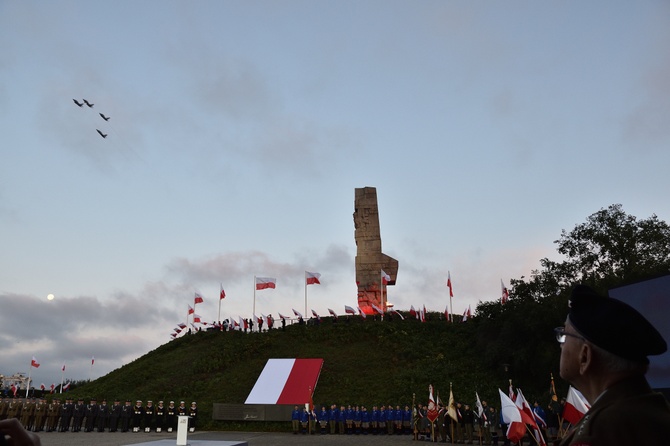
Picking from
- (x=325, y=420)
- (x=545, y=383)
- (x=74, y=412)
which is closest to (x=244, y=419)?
(x=325, y=420)

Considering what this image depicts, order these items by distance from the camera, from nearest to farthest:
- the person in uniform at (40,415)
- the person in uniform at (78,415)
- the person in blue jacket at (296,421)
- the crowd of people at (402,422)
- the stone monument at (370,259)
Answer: the crowd of people at (402,422), the person in blue jacket at (296,421), the person in uniform at (40,415), the person in uniform at (78,415), the stone monument at (370,259)

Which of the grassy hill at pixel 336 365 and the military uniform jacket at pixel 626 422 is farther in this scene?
the grassy hill at pixel 336 365

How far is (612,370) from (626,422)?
0.98 feet

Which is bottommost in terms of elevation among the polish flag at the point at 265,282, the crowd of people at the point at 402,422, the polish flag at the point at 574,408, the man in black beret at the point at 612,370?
the crowd of people at the point at 402,422

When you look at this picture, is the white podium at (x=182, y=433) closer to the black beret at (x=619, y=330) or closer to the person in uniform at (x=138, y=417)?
the black beret at (x=619, y=330)

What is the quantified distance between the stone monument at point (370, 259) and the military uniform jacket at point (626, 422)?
40.3 meters

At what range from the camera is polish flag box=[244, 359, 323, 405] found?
28.0 metres

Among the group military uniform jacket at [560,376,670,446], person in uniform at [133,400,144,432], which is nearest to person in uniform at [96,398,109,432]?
person in uniform at [133,400,144,432]

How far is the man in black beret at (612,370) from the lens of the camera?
66.2 inches

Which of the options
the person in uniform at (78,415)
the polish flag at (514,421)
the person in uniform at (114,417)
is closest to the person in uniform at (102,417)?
the person in uniform at (114,417)

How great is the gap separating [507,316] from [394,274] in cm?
1315

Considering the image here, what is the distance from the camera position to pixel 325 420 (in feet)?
80.5

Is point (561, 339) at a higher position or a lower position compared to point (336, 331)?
lower

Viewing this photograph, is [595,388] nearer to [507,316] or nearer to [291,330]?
[507,316]
